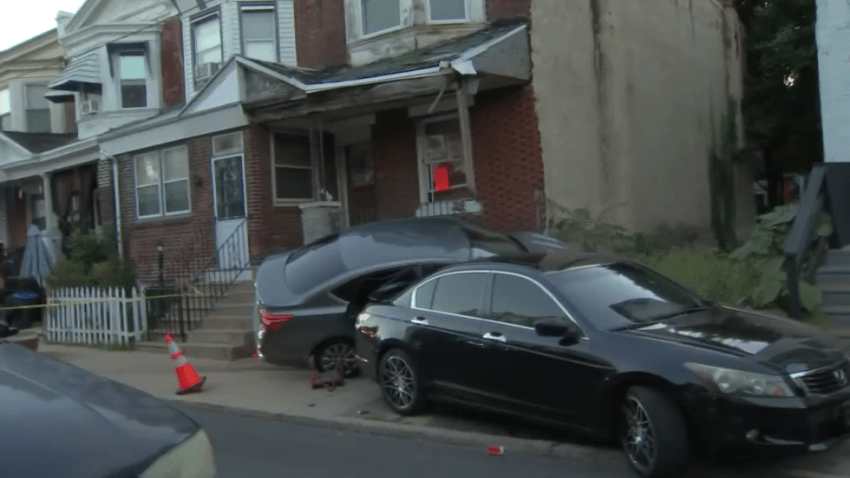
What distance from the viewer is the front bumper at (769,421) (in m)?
5.25

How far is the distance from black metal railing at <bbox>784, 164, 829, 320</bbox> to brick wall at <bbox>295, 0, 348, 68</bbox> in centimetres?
834

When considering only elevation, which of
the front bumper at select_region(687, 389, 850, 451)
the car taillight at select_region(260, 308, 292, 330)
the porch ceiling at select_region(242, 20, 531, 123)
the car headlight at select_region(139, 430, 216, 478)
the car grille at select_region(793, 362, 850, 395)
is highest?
the porch ceiling at select_region(242, 20, 531, 123)

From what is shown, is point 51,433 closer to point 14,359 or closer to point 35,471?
point 35,471

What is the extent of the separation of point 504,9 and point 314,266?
5852 mm

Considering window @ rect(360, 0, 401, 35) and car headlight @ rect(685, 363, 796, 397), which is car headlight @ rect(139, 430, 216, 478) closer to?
car headlight @ rect(685, 363, 796, 397)

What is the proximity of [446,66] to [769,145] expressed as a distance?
10.7 m

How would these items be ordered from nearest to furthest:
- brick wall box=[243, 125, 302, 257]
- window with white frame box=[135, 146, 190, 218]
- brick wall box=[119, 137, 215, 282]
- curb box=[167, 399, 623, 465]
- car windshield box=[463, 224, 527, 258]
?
curb box=[167, 399, 623, 465] → car windshield box=[463, 224, 527, 258] → brick wall box=[243, 125, 302, 257] → brick wall box=[119, 137, 215, 282] → window with white frame box=[135, 146, 190, 218]

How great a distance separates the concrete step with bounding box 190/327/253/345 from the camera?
40.2 ft

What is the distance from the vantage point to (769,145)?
18875 millimetres

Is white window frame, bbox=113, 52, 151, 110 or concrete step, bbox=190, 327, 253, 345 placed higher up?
white window frame, bbox=113, 52, 151, 110

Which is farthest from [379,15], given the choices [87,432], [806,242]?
[87,432]

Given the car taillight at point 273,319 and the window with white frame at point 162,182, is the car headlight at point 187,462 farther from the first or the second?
the window with white frame at point 162,182

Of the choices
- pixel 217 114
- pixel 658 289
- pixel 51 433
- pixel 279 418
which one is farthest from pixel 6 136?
pixel 51 433

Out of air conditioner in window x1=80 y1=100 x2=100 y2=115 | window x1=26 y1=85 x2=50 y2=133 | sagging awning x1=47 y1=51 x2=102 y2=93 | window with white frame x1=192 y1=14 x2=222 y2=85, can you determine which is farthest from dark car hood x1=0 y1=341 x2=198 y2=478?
window x1=26 y1=85 x2=50 y2=133
